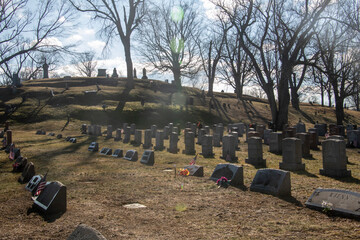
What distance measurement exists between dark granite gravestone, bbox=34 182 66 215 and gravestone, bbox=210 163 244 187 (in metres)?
4.16

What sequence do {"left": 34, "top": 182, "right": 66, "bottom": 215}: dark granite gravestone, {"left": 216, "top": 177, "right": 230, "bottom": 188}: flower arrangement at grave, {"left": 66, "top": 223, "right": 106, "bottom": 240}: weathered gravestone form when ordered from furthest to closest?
{"left": 216, "top": 177, "right": 230, "bottom": 188}: flower arrangement at grave
{"left": 34, "top": 182, "right": 66, "bottom": 215}: dark granite gravestone
{"left": 66, "top": 223, "right": 106, "bottom": 240}: weathered gravestone

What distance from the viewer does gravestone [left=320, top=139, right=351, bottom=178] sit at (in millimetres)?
9781

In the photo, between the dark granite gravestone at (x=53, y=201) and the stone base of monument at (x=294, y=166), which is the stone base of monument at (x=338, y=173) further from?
the dark granite gravestone at (x=53, y=201)

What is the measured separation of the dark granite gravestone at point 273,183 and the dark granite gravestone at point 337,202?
872 millimetres

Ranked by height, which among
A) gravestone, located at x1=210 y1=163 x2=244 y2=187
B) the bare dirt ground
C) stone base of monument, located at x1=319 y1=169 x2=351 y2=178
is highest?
gravestone, located at x1=210 y1=163 x2=244 y2=187

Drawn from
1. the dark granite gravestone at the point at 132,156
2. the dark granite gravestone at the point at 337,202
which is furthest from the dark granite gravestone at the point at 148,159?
the dark granite gravestone at the point at 337,202

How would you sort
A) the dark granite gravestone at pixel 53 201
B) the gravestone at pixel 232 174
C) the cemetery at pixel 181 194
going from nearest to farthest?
the cemetery at pixel 181 194
the dark granite gravestone at pixel 53 201
the gravestone at pixel 232 174

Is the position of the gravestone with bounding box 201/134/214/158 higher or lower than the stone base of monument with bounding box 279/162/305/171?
higher

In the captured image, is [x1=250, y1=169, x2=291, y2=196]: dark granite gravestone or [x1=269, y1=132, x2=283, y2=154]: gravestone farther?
[x1=269, y1=132, x2=283, y2=154]: gravestone

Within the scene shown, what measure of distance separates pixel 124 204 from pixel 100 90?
32.4m

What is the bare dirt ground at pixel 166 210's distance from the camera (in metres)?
4.92

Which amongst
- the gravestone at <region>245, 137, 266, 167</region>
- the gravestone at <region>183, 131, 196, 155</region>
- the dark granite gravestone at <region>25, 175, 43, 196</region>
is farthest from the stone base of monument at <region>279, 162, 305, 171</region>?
the dark granite gravestone at <region>25, 175, 43, 196</region>

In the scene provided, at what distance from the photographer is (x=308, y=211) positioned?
5887 mm

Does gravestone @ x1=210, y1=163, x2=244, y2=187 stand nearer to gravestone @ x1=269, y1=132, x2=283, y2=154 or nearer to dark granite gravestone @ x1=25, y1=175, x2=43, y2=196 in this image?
dark granite gravestone @ x1=25, y1=175, x2=43, y2=196
